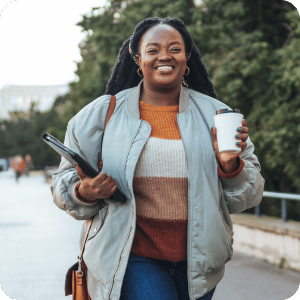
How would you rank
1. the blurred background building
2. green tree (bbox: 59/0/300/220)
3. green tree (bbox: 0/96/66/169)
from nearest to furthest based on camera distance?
green tree (bbox: 59/0/300/220), green tree (bbox: 0/96/66/169), the blurred background building

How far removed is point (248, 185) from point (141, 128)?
61 centimetres

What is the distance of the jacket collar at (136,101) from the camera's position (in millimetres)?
2295

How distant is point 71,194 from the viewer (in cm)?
216

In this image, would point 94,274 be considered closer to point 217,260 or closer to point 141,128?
point 217,260

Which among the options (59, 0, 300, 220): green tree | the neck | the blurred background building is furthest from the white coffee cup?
the blurred background building

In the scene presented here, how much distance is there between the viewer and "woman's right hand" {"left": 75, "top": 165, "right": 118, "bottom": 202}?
2053mm

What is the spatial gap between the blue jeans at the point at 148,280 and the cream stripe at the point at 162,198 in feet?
0.77

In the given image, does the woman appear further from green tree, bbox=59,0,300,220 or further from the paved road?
green tree, bbox=59,0,300,220

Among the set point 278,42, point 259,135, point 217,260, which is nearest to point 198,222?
point 217,260

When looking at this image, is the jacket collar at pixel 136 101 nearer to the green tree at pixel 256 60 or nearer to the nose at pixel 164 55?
the nose at pixel 164 55

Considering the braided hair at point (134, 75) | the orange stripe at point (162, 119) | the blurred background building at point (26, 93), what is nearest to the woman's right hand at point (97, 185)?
the orange stripe at point (162, 119)

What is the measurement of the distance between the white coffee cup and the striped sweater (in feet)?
0.79

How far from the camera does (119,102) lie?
2342mm

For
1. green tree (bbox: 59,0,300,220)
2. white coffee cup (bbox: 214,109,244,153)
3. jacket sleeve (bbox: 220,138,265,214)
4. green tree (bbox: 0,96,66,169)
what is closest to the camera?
white coffee cup (bbox: 214,109,244,153)
